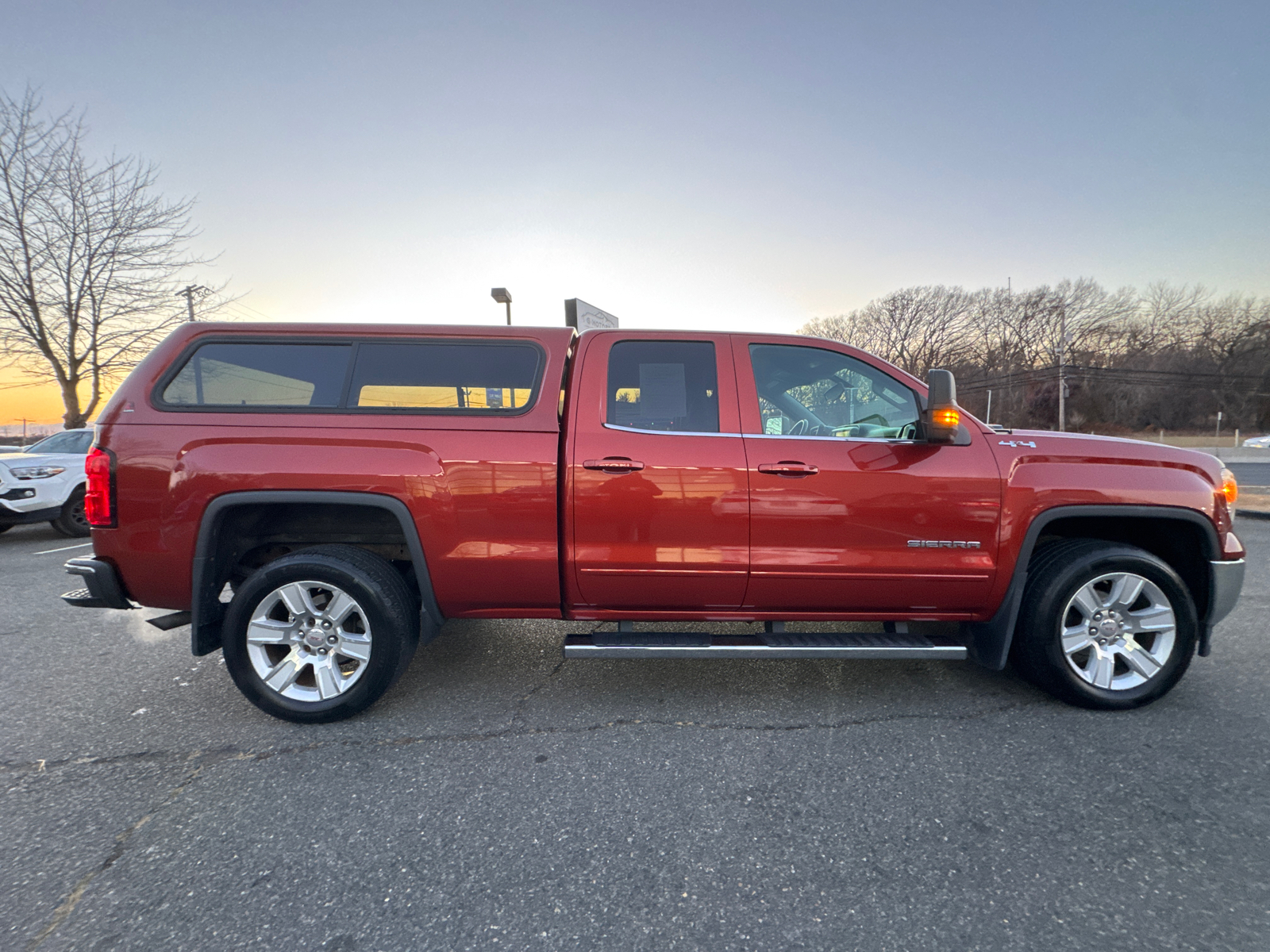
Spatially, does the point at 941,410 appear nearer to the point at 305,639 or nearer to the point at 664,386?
the point at 664,386

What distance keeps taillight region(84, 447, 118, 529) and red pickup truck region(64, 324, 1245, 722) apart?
0.01 metres

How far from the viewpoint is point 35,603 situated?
4879 millimetres

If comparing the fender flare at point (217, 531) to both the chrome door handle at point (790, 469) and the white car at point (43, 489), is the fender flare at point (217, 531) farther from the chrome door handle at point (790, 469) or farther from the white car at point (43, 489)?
the white car at point (43, 489)

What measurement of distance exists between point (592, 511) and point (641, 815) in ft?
4.20

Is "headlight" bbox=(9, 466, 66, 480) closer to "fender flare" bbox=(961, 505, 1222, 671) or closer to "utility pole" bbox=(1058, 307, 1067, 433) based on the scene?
"fender flare" bbox=(961, 505, 1222, 671)

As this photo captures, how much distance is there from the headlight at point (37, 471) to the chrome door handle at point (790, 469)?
32.6 feet

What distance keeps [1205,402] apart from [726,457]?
238ft

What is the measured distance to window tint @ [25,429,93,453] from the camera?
8672 millimetres

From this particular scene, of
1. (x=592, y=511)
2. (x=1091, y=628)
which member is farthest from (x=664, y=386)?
(x=1091, y=628)

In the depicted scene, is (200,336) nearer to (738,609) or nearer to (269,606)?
(269,606)

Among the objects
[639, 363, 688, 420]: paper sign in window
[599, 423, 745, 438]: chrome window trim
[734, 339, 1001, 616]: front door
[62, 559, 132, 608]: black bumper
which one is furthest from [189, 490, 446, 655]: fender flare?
[734, 339, 1001, 616]: front door

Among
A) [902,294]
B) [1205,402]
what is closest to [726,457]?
[902,294]

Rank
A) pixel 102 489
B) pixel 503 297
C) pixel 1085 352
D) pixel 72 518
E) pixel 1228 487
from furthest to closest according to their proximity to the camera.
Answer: pixel 1085 352 → pixel 503 297 → pixel 72 518 → pixel 1228 487 → pixel 102 489

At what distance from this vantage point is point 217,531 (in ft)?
9.20
